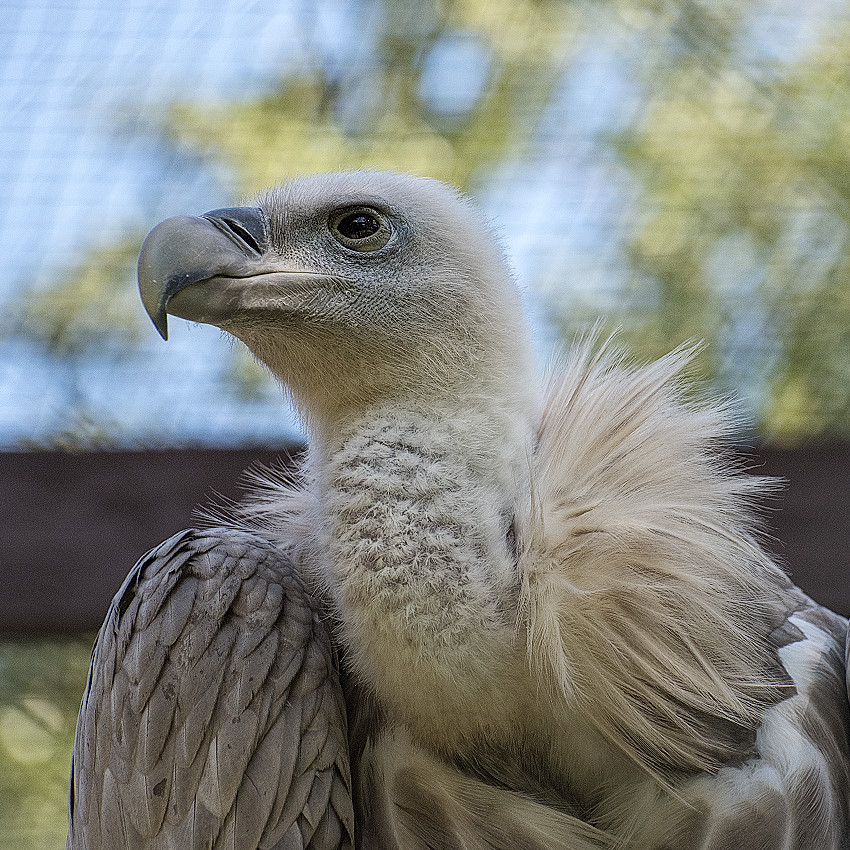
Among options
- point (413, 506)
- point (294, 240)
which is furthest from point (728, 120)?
point (413, 506)

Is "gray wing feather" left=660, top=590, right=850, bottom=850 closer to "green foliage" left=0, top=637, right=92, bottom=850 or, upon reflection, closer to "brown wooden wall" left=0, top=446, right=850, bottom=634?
"brown wooden wall" left=0, top=446, right=850, bottom=634

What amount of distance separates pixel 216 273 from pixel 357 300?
0.17 m

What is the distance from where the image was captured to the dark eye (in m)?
1.38

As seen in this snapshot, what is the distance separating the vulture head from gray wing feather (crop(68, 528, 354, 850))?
24 cm

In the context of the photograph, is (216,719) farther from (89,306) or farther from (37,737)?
(37,737)

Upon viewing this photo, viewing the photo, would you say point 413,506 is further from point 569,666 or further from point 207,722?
point 207,722

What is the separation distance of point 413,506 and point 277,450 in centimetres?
83

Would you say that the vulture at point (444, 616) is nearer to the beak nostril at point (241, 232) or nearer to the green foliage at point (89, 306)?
the beak nostril at point (241, 232)

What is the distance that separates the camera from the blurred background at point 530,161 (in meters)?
2.21

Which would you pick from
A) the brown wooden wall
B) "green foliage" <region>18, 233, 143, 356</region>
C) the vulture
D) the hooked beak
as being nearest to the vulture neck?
the vulture

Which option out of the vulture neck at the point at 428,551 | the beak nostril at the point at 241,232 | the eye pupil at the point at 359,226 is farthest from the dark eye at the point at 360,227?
the vulture neck at the point at 428,551

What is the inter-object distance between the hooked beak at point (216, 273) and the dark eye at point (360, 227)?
0.07 m

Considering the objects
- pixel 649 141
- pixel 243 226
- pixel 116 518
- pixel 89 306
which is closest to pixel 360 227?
pixel 243 226

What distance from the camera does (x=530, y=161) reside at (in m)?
2.33
